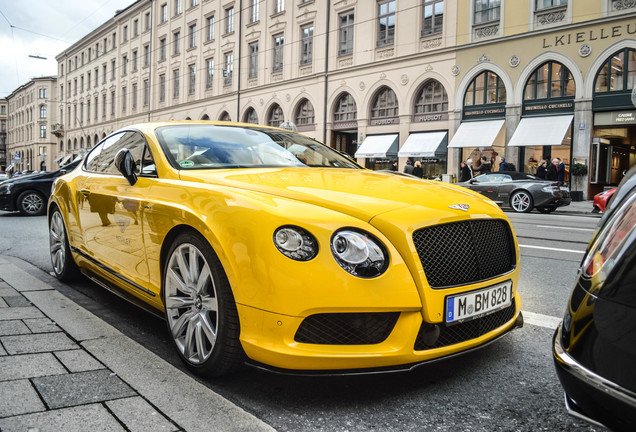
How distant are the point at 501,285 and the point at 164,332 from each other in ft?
7.19

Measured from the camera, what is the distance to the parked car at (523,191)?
1552cm

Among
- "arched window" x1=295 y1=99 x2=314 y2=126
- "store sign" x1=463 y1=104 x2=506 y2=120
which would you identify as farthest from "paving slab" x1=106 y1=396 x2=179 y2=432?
"arched window" x1=295 y1=99 x2=314 y2=126

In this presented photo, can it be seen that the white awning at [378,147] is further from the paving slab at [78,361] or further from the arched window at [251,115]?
the paving slab at [78,361]

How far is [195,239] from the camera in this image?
2.72 meters

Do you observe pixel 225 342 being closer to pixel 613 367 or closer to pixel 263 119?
pixel 613 367

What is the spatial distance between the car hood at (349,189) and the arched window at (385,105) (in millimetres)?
24370

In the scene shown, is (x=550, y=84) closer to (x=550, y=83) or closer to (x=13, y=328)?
(x=550, y=83)

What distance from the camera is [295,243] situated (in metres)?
2.32

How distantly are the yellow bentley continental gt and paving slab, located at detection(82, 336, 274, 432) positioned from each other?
155mm

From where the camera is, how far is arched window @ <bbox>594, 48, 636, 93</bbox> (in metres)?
19.7

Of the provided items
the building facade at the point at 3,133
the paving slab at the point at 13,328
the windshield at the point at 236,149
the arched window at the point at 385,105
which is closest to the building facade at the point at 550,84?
the arched window at the point at 385,105

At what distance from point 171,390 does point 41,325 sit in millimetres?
1483

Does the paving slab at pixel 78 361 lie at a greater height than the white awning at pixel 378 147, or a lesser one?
lesser

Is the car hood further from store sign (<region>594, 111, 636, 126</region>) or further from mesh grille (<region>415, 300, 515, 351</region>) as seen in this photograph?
store sign (<region>594, 111, 636, 126</region>)
